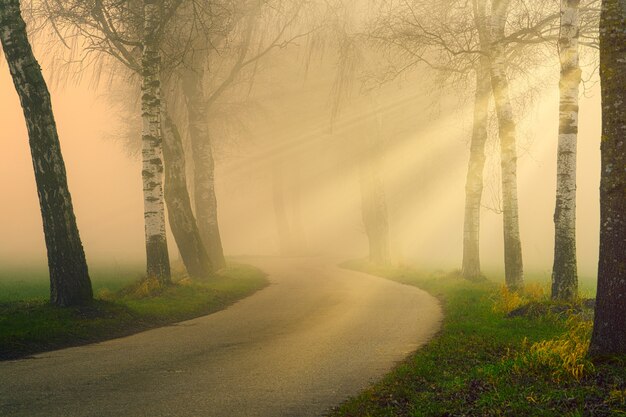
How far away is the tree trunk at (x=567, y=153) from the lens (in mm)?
13953

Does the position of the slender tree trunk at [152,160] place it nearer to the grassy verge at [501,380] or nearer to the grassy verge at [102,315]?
the grassy verge at [102,315]

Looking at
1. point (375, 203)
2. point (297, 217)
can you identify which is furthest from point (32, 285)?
point (297, 217)

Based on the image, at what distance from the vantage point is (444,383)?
7.99 m

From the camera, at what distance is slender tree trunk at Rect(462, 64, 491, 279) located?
2194cm

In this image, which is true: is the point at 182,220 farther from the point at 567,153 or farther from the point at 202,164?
the point at 567,153

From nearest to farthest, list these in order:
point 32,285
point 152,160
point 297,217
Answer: point 152,160, point 32,285, point 297,217

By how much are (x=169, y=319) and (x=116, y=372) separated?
539 cm

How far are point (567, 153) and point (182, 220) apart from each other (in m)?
12.8

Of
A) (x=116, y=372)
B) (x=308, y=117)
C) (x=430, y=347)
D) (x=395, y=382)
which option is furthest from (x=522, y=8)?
(x=308, y=117)

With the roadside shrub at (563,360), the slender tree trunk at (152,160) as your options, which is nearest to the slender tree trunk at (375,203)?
the slender tree trunk at (152,160)

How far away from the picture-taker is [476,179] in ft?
73.6

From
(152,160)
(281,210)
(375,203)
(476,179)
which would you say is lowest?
(281,210)

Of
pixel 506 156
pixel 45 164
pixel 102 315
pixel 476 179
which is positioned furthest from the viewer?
pixel 476 179

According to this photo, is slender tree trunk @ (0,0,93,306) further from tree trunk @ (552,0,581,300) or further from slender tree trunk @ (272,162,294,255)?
slender tree trunk @ (272,162,294,255)
